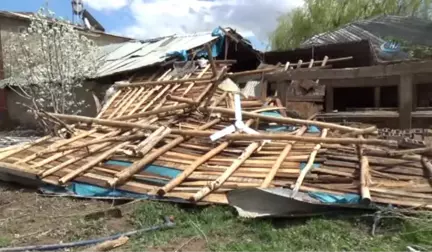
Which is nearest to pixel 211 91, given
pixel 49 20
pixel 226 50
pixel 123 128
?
pixel 123 128

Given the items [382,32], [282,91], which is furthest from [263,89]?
[382,32]

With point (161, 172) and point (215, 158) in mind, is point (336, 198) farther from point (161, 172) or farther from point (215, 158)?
point (161, 172)

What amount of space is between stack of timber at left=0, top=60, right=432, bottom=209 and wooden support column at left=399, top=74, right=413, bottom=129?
114 cm

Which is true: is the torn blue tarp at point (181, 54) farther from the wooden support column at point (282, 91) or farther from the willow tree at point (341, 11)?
the willow tree at point (341, 11)

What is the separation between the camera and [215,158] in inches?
268

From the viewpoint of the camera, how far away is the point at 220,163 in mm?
6617

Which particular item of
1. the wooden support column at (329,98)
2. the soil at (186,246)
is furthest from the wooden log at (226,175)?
the wooden support column at (329,98)

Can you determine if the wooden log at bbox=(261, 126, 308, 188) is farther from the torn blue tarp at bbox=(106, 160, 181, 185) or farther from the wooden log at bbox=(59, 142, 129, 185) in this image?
the wooden log at bbox=(59, 142, 129, 185)

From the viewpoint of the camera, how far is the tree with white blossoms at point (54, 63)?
46.1 ft

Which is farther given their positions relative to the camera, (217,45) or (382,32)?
(382,32)

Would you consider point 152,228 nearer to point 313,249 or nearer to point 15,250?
point 15,250

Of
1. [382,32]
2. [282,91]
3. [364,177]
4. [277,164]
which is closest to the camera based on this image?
[364,177]

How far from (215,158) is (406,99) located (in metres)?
3.42

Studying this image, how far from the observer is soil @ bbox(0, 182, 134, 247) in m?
4.98
